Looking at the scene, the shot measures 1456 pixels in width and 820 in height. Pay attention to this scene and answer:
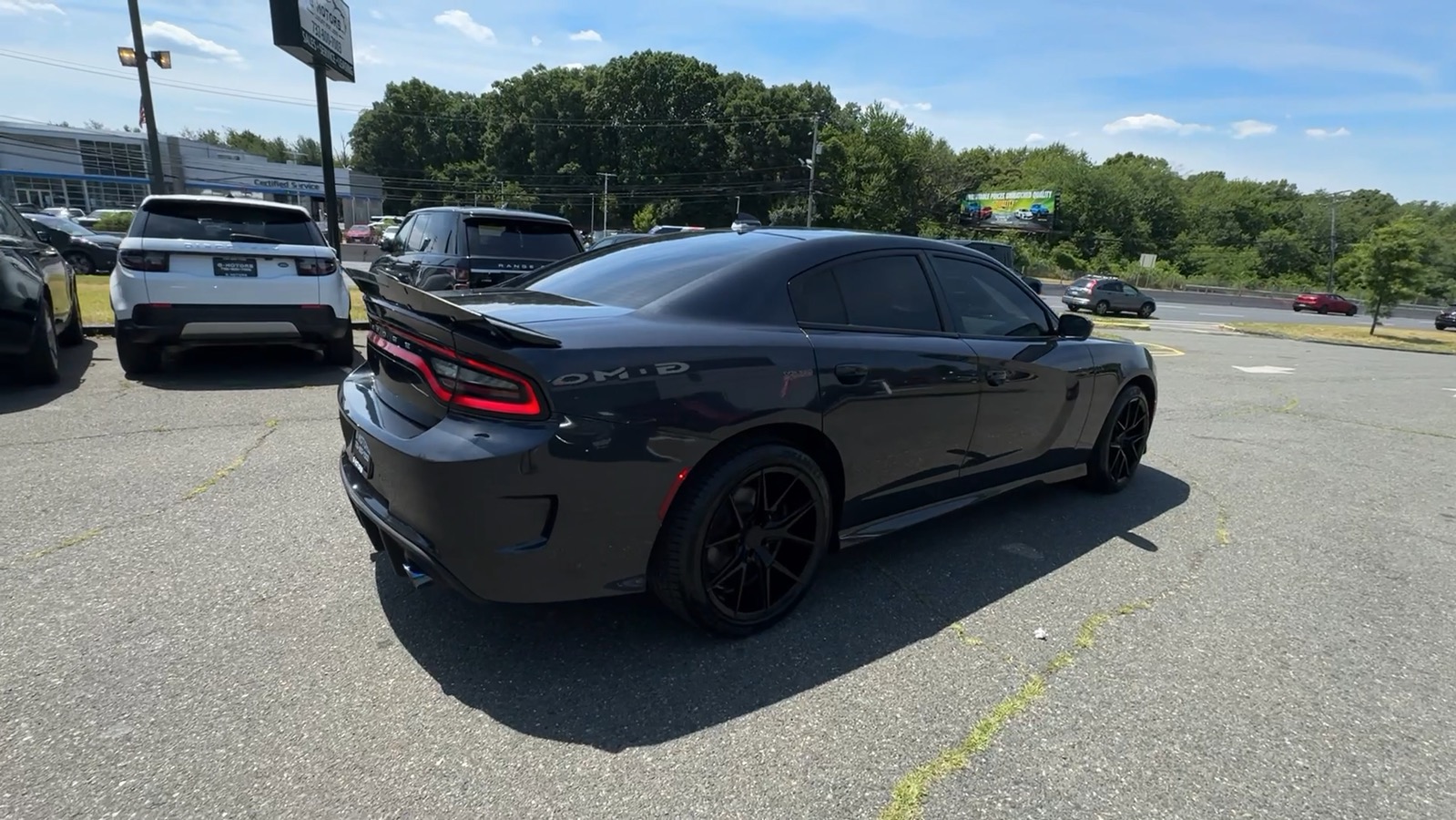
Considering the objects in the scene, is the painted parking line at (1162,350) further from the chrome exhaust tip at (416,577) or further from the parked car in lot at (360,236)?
the parked car in lot at (360,236)

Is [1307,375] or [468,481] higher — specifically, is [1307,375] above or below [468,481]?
below

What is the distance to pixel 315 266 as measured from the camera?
6.38 metres

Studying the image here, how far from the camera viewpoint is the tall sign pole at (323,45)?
40.2 feet

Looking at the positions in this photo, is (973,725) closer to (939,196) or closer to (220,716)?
(220,716)

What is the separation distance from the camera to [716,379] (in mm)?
2494

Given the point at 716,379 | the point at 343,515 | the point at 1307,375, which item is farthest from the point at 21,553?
the point at 1307,375

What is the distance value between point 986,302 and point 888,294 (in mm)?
846

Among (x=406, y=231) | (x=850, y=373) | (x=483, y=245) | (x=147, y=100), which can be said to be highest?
(x=147, y=100)

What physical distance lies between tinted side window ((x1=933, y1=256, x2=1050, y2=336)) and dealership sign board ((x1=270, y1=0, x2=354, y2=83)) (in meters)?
13.2

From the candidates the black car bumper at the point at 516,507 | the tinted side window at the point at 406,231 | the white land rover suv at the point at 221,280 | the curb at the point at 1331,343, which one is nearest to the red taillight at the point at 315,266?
the white land rover suv at the point at 221,280

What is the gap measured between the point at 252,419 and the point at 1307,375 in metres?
14.2

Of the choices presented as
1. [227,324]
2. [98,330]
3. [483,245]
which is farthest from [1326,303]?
[98,330]

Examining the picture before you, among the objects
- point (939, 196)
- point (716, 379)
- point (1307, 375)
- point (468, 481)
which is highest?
point (939, 196)

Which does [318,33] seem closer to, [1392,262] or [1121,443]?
[1121,443]
